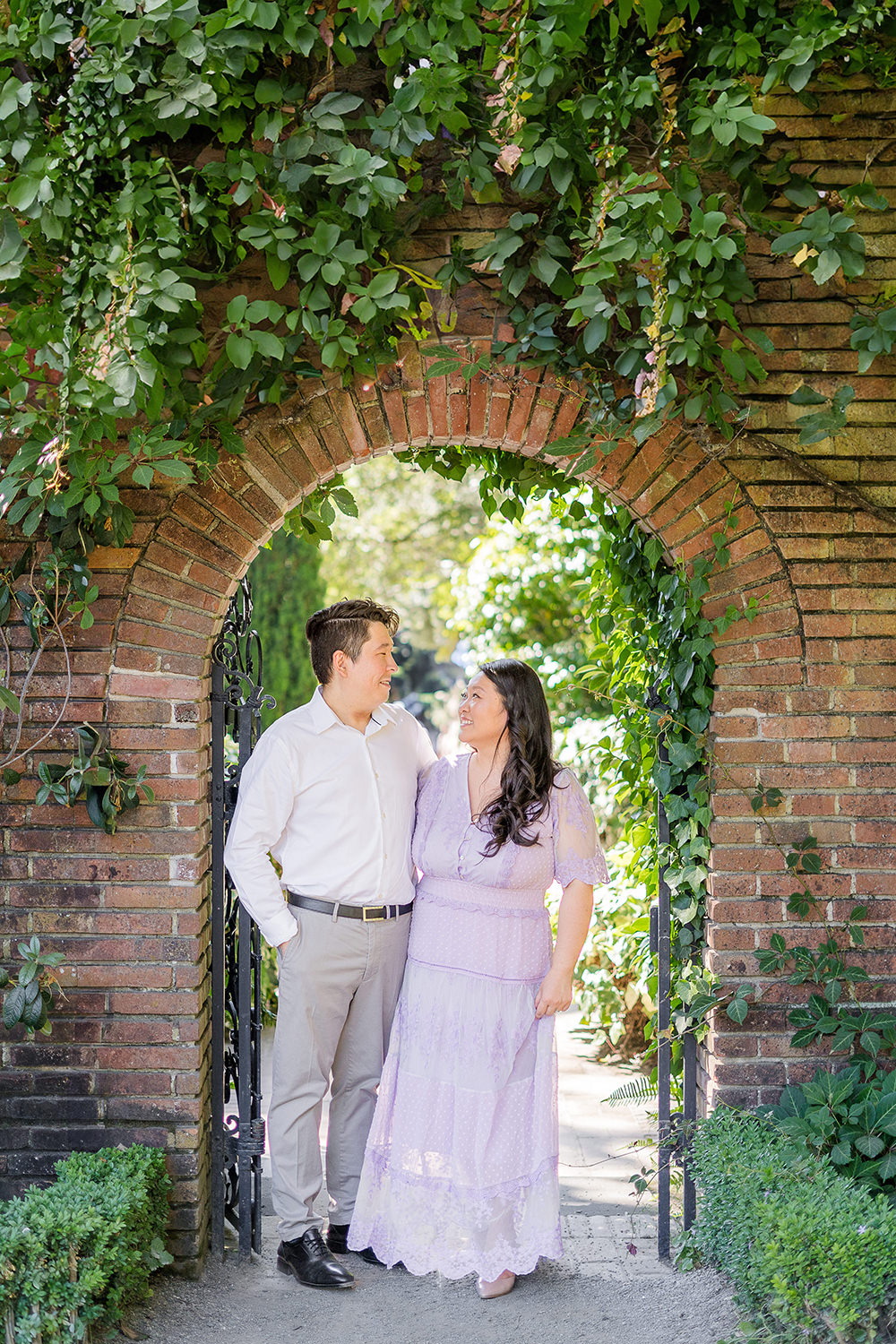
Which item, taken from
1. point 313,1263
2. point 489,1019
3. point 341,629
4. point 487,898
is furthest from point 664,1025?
point 341,629

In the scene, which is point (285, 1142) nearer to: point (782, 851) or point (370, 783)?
point (370, 783)

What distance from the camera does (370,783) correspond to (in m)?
3.50

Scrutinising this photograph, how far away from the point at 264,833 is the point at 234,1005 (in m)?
0.70

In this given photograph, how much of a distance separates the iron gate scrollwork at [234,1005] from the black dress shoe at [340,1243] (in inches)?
8.9

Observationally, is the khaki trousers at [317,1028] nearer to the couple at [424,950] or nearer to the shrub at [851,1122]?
the couple at [424,950]

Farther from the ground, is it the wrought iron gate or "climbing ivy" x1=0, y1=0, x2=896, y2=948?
"climbing ivy" x1=0, y1=0, x2=896, y2=948

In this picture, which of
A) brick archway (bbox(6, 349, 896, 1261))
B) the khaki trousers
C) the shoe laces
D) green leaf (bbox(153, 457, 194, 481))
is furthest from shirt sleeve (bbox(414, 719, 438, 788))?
the shoe laces

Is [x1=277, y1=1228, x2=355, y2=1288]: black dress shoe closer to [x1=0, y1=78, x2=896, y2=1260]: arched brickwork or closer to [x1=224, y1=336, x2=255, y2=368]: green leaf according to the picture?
[x1=0, y1=78, x2=896, y2=1260]: arched brickwork

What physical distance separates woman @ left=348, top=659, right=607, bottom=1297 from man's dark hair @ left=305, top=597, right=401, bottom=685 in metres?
0.37

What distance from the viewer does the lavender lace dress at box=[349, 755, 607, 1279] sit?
336 centimetres

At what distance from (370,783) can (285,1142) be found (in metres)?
1.09

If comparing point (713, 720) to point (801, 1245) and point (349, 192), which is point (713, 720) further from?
point (349, 192)

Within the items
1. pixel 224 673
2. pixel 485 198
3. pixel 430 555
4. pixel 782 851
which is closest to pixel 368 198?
pixel 485 198

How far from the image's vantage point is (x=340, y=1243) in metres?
3.68
